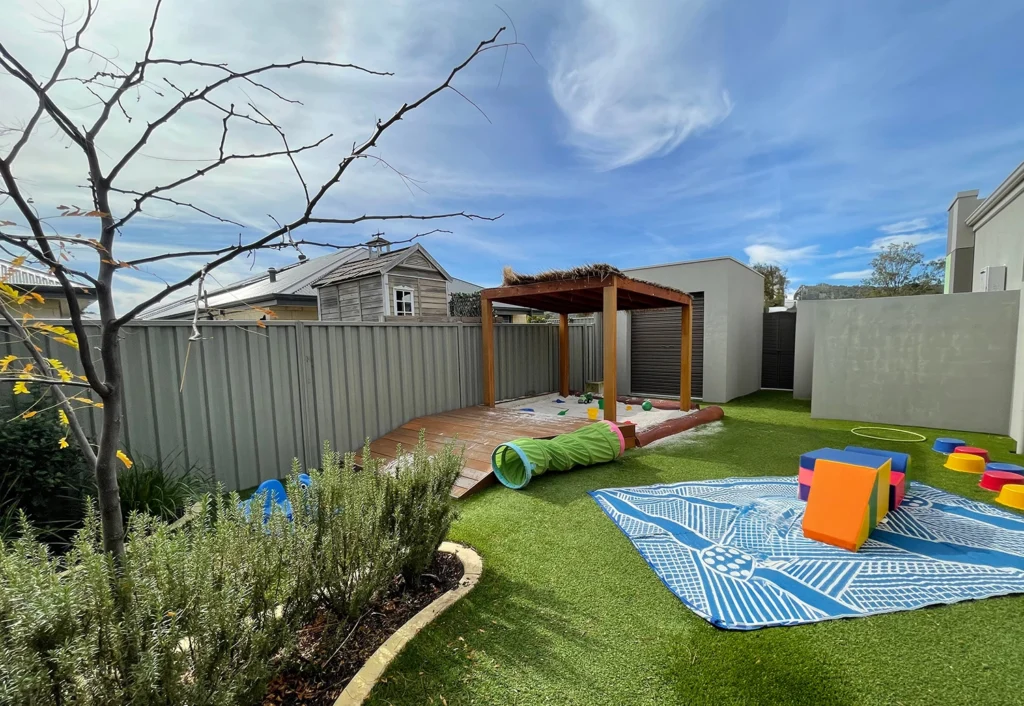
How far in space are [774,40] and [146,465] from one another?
32.6 feet

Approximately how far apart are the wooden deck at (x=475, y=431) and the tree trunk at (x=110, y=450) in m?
3.36

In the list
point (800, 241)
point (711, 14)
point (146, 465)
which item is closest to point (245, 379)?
point (146, 465)

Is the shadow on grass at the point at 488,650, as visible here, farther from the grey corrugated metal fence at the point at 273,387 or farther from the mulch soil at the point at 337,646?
the grey corrugated metal fence at the point at 273,387

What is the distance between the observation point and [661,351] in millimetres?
10609

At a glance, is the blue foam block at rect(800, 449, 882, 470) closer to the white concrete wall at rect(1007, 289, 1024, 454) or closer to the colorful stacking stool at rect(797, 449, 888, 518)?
the colorful stacking stool at rect(797, 449, 888, 518)

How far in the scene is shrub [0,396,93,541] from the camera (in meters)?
2.93

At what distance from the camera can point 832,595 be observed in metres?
2.46

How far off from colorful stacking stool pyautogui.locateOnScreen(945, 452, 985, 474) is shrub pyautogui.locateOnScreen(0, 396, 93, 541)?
27.7 ft

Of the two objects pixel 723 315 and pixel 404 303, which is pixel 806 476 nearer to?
pixel 723 315

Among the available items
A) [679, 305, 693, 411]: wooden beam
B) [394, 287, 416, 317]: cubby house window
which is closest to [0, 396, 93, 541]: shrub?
[679, 305, 693, 411]: wooden beam

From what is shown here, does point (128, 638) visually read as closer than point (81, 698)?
No

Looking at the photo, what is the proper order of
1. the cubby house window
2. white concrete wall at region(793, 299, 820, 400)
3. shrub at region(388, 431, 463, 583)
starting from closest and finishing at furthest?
1. shrub at region(388, 431, 463, 583)
2. white concrete wall at region(793, 299, 820, 400)
3. the cubby house window

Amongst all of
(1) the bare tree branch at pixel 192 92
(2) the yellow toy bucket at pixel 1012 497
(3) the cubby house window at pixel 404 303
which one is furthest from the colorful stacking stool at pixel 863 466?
(3) the cubby house window at pixel 404 303

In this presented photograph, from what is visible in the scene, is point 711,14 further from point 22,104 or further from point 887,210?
point 887,210
